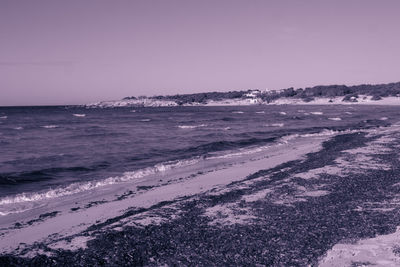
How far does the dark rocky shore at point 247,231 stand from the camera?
6.70m

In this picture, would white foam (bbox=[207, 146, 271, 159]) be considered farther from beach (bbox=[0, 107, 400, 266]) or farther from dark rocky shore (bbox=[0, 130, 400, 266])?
dark rocky shore (bbox=[0, 130, 400, 266])

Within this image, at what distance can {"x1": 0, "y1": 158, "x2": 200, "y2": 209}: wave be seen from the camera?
12.8 m

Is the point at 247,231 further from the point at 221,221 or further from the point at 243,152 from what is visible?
the point at 243,152

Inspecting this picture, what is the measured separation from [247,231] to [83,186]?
28.8 ft

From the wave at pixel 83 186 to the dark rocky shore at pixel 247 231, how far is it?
4581 millimetres

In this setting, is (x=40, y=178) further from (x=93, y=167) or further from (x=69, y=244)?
(x=69, y=244)

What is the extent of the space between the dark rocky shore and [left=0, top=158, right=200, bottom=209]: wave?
15.0 ft

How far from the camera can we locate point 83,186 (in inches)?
569

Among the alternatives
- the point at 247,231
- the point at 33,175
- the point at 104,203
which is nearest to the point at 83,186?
the point at 104,203

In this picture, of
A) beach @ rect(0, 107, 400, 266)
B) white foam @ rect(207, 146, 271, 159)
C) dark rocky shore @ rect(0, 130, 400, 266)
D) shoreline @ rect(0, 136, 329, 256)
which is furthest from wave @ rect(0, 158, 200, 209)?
dark rocky shore @ rect(0, 130, 400, 266)

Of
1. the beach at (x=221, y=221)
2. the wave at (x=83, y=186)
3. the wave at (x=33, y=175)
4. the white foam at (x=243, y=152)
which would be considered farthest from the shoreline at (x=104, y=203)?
the wave at (x=33, y=175)

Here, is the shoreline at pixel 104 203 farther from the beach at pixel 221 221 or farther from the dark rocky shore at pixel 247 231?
the dark rocky shore at pixel 247 231

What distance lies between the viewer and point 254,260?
21.3 ft

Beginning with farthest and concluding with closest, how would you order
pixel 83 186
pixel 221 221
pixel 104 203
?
pixel 83 186
pixel 104 203
pixel 221 221
